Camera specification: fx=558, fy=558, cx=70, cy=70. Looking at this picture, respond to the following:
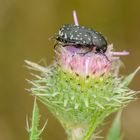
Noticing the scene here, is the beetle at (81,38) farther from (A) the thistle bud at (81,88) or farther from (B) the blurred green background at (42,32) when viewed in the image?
(B) the blurred green background at (42,32)

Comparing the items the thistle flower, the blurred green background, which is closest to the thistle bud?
the thistle flower

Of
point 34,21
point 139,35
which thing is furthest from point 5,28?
point 139,35

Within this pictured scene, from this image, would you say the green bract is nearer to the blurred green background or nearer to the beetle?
the beetle

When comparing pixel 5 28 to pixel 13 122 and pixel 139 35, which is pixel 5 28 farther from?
pixel 139 35

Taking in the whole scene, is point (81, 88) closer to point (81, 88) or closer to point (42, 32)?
point (81, 88)

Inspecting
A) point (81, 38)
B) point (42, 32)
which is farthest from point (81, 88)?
point (42, 32)

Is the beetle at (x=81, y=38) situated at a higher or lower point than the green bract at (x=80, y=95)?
higher

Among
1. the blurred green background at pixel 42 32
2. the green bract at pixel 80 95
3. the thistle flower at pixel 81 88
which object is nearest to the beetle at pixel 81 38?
the thistle flower at pixel 81 88

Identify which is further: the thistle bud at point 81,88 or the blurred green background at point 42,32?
the blurred green background at point 42,32
